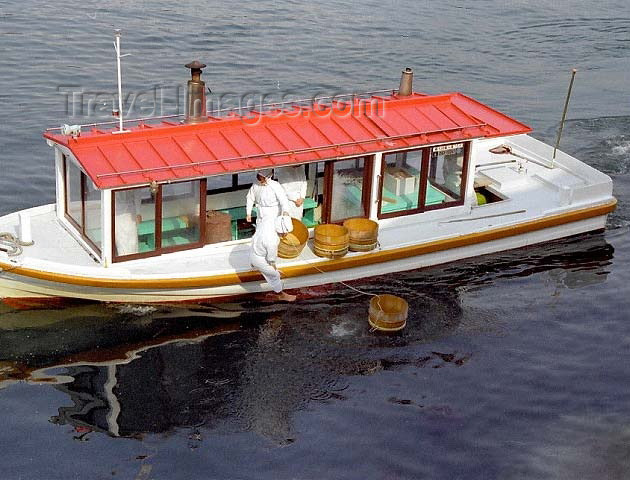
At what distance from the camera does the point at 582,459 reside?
12.0 meters

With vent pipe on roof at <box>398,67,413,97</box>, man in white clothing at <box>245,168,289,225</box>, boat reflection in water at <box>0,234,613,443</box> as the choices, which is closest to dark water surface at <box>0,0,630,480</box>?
boat reflection in water at <box>0,234,613,443</box>

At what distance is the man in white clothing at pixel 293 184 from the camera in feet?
52.2

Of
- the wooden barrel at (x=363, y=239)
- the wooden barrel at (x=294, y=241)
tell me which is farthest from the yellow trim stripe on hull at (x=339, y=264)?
the wooden barrel at (x=294, y=241)

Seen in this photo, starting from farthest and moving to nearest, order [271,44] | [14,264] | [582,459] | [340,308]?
[271,44], [340,308], [14,264], [582,459]

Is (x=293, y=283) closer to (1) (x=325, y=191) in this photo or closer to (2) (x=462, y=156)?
(1) (x=325, y=191)

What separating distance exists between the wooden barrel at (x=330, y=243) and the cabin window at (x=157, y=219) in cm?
195

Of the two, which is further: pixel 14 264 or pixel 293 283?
pixel 293 283

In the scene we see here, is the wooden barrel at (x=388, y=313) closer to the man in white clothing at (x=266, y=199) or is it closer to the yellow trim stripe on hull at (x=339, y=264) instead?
the yellow trim stripe on hull at (x=339, y=264)

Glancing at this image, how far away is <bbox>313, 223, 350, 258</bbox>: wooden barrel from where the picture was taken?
50.5ft

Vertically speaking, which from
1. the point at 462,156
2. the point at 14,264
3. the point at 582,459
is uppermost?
the point at 462,156

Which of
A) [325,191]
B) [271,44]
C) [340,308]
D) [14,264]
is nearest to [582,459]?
[340,308]

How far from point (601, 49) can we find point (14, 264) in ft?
81.4

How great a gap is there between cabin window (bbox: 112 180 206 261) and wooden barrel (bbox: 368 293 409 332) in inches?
123

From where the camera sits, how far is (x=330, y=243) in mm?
15375
